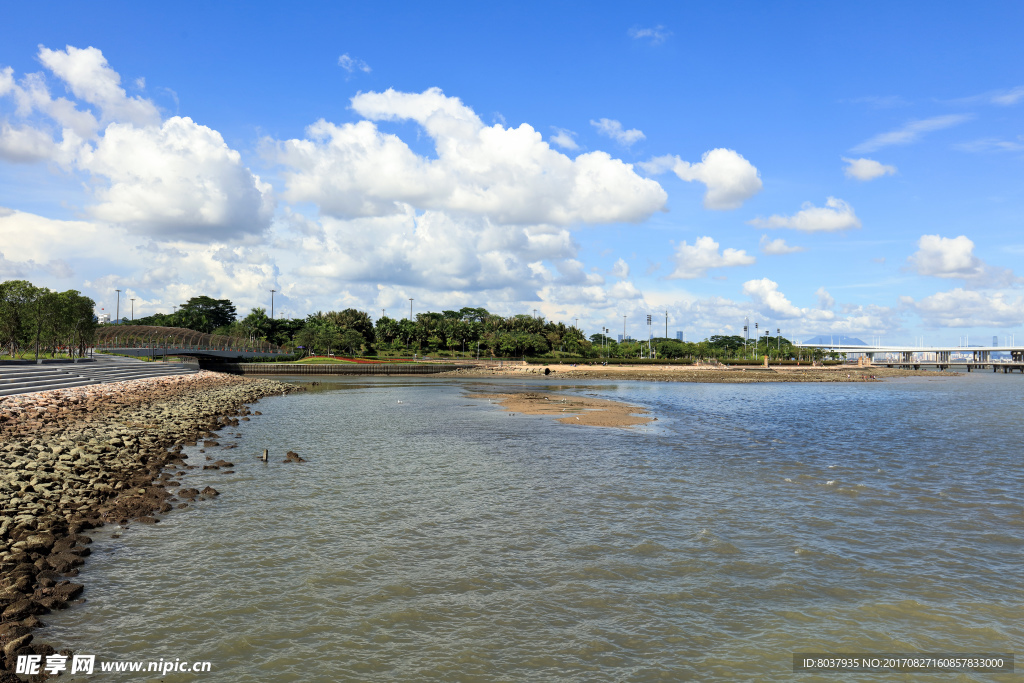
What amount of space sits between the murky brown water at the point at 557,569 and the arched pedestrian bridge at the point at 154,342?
8339 centimetres

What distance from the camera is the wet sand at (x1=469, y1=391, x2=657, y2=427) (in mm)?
37344

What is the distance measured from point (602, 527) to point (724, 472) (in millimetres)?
9306

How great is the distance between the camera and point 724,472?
21.6 m

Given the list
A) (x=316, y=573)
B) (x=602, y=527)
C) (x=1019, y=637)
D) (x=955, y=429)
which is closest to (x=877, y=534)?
(x=1019, y=637)

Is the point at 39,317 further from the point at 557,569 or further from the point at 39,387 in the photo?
the point at 557,569

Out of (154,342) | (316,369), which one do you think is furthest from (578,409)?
(154,342)

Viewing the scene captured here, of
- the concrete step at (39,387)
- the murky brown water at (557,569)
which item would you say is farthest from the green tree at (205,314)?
the murky brown water at (557,569)

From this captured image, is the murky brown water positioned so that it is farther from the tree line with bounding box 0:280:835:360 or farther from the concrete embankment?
the tree line with bounding box 0:280:835:360

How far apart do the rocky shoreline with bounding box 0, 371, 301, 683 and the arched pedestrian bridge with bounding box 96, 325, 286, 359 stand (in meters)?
61.1

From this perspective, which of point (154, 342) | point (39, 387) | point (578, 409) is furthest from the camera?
point (154, 342)

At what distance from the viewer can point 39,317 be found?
58469 mm
